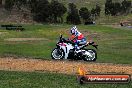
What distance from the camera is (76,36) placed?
88.5 ft

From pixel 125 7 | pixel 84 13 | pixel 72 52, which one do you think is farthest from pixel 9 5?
pixel 72 52

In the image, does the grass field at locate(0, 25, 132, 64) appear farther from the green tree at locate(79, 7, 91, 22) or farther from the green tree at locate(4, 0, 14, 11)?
the green tree at locate(79, 7, 91, 22)

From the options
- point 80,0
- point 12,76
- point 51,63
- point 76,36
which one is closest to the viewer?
point 12,76

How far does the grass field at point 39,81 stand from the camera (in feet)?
55.0

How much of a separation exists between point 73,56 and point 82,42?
1.07m

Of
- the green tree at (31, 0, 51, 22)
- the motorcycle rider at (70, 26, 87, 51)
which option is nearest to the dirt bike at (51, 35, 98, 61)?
the motorcycle rider at (70, 26, 87, 51)

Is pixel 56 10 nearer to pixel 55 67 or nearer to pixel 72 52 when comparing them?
pixel 72 52

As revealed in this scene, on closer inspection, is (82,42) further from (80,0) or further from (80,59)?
(80,0)

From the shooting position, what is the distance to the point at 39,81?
58.4 ft

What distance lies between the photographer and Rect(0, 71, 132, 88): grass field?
16750 mm

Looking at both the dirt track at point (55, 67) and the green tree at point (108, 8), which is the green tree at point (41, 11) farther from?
the dirt track at point (55, 67)

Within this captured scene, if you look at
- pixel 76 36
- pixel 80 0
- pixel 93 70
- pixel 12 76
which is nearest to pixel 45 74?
pixel 12 76

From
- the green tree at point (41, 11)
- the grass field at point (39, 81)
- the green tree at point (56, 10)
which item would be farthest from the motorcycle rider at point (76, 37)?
the green tree at point (56, 10)

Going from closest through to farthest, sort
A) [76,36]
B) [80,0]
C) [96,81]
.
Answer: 1. [96,81]
2. [76,36]
3. [80,0]
